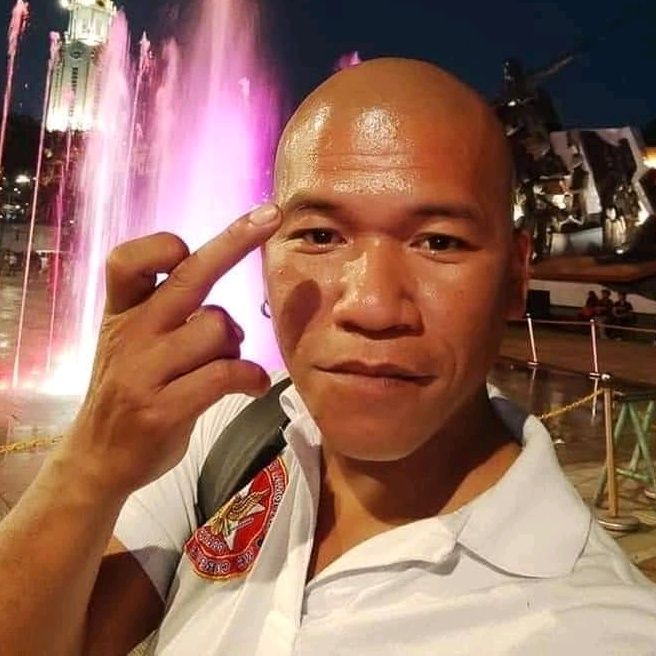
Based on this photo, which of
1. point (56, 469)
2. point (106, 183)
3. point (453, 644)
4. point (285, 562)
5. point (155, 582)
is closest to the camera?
point (453, 644)

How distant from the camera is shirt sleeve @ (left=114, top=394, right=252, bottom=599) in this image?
1.65 metres

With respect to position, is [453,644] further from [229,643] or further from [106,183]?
[106,183]

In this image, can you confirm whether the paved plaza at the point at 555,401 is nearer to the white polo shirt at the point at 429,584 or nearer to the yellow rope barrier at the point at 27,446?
the yellow rope barrier at the point at 27,446

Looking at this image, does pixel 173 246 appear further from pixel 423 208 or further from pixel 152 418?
pixel 423 208

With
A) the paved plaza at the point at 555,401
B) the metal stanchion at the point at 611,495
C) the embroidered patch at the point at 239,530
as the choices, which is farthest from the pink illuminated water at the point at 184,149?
the embroidered patch at the point at 239,530

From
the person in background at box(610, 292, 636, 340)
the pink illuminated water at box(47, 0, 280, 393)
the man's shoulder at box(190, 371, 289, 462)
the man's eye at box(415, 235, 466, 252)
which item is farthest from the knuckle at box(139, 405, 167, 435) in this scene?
the person in background at box(610, 292, 636, 340)

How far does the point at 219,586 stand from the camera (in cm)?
148

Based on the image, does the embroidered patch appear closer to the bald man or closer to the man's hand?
the bald man

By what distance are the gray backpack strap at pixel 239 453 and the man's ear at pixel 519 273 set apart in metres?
0.61

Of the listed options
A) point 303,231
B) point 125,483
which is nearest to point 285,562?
point 125,483

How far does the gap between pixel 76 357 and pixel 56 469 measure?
10.4 metres

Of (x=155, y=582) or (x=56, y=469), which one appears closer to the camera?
(x=56, y=469)

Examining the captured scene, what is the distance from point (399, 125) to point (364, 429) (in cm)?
54

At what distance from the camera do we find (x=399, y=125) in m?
1.33
